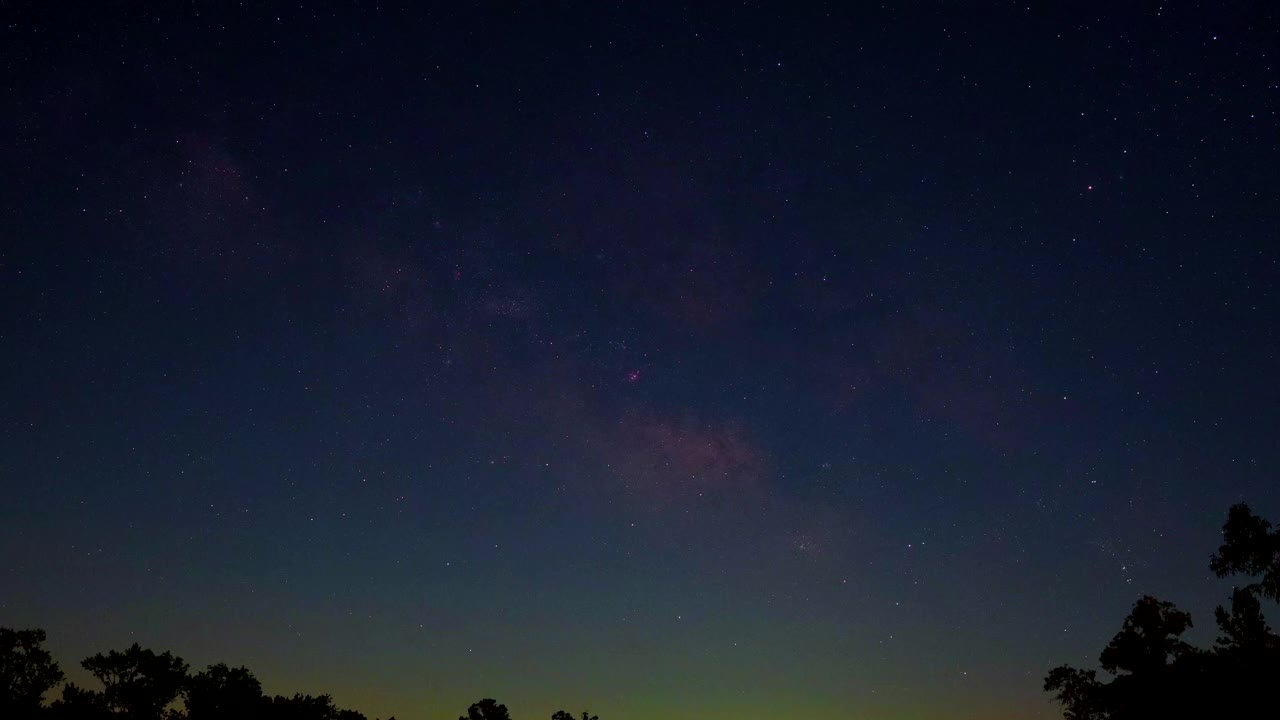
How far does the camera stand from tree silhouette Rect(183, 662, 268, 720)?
40.9 meters

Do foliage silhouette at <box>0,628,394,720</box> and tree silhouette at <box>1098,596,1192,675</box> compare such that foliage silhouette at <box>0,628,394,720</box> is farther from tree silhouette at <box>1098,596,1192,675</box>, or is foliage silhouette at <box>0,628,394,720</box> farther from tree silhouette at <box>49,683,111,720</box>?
tree silhouette at <box>1098,596,1192,675</box>

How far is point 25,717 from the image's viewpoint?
30.6m

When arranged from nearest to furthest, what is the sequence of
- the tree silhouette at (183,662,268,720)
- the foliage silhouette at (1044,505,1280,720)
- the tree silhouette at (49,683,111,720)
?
the foliage silhouette at (1044,505,1280,720)
the tree silhouette at (49,683,111,720)
the tree silhouette at (183,662,268,720)

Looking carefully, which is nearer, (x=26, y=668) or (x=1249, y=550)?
(x=1249, y=550)

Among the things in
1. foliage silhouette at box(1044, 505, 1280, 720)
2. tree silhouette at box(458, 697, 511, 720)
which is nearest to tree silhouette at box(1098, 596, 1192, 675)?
foliage silhouette at box(1044, 505, 1280, 720)

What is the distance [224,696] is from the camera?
140ft

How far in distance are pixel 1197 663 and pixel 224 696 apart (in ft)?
165

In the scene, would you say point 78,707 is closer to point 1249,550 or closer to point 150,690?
point 150,690

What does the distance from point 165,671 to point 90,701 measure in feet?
38.8

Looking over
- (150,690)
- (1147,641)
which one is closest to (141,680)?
(150,690)

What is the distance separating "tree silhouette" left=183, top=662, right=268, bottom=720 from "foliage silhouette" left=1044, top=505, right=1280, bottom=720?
144 ft

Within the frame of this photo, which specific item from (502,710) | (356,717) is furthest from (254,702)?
(502,710)

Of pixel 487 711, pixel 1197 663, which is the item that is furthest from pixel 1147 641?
pixel 487 711

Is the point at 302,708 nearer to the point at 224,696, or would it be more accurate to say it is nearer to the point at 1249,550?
the point at 224,696
